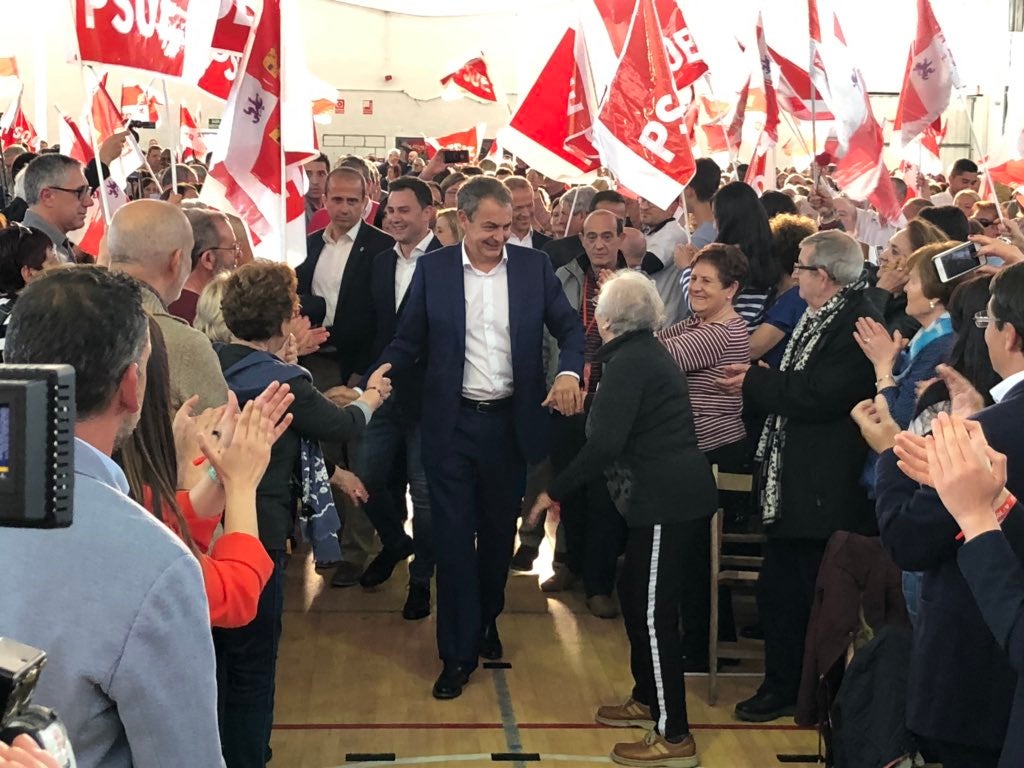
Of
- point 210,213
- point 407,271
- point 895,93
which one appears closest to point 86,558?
point 210,213

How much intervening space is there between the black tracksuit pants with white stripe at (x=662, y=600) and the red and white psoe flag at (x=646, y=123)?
2.50m

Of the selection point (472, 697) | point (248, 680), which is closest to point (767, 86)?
point (472, 697)

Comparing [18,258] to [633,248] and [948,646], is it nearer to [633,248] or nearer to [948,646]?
[633,248]

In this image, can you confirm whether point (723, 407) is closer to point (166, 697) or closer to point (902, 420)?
point (902, 420)

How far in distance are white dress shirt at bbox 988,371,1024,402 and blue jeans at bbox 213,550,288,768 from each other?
2.12 m

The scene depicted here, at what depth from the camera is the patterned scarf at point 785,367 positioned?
530 centimetres

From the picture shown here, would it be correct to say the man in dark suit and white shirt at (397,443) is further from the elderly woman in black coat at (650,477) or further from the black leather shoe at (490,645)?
the elderly woman in black coat at (650,477)

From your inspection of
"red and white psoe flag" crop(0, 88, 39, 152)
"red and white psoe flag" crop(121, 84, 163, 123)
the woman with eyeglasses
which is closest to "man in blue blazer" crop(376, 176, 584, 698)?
the woman with eyeglasses

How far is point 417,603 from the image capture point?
6668 millimetres

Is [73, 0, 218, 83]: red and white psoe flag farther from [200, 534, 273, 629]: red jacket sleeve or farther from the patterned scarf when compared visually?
[200, 534, 273, 629]: red jacket sleeve

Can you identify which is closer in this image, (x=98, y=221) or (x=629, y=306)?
(x=629, y=306)

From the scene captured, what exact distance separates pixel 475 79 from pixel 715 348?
13.5 m

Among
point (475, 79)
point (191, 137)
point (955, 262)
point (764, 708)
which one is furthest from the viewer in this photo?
point (475, 79)

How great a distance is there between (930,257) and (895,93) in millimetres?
23721
